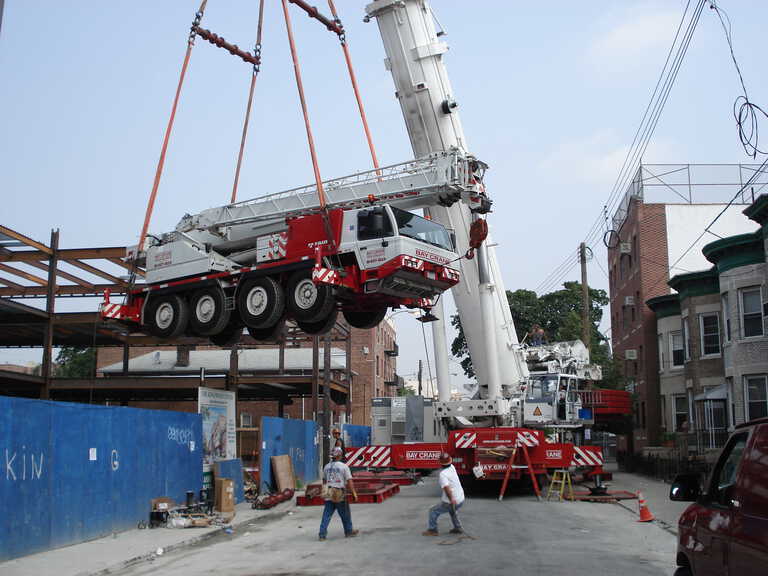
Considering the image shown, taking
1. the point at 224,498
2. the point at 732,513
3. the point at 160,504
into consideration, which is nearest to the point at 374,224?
the point at 160,504

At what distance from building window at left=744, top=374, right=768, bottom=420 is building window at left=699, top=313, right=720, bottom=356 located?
14.2 feet

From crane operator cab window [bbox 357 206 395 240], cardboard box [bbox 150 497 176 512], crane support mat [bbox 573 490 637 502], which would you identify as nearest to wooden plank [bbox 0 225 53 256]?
cardboard box [bbox 150 497 176 512]

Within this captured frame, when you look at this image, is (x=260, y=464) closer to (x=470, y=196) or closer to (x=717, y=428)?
(x=470, y=196)

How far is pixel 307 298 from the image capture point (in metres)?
14.6

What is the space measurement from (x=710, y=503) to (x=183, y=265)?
41.0ft

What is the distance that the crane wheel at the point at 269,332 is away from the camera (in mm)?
15422

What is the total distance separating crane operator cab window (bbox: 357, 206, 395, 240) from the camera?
45.7 ft

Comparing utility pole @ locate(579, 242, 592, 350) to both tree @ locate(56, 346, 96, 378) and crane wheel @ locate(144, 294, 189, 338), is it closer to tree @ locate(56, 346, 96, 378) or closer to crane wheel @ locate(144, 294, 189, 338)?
crane wheel @ locate(144, 294, 189, 338)

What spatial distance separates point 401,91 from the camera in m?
18.8

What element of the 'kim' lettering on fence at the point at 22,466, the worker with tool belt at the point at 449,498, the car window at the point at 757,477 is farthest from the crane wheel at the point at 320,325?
the car window at the point at 757,477

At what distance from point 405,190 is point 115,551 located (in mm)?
7509

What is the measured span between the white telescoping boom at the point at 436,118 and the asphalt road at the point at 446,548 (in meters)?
4.02

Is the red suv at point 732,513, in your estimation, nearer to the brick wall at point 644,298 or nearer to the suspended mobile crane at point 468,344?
the suspended mobile crane at point 468,344

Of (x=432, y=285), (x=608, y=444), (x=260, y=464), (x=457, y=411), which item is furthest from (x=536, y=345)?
(x=608, y=444)
